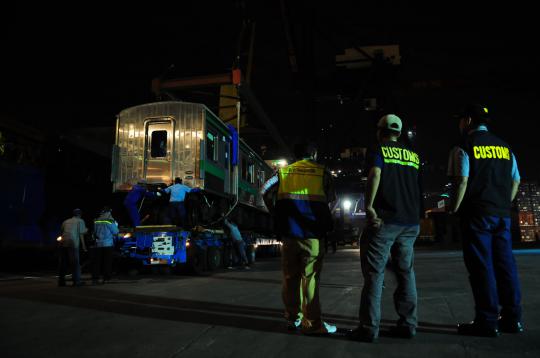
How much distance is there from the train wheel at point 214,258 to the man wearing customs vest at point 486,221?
28.1 ft

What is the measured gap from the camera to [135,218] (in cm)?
1032

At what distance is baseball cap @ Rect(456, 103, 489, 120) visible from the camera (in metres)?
3.88

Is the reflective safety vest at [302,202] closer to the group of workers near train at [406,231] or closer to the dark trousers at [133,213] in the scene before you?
the group of workers near train at [406,231]

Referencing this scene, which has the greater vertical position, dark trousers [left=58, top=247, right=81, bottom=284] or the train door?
the train door

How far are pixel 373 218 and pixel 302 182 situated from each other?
86 centimetres

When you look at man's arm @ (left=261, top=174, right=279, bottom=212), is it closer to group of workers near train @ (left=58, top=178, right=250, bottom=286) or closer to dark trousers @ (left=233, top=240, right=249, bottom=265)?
group of workers near train @ (left=58, top=178, right=250, bottom=286)

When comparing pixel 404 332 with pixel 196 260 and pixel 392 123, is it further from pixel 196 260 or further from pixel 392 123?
pixel 196 260

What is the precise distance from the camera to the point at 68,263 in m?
8.78

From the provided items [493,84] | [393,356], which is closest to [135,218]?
[393,356]

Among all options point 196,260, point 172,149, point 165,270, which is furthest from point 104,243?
point 172,149

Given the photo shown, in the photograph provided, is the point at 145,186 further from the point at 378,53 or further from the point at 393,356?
the point at 378,53

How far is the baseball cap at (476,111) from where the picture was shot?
388 centimetres

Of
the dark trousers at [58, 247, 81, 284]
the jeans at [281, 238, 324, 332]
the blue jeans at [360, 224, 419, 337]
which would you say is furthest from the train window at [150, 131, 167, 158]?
the blue jeans at [360, 224, 419, 337]

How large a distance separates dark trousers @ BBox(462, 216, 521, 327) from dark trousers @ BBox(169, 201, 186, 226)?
24.1 ft
